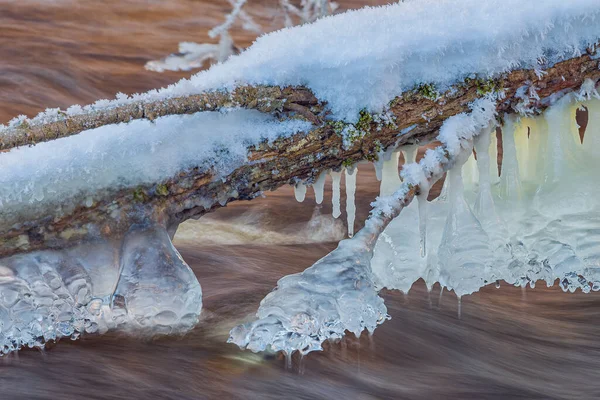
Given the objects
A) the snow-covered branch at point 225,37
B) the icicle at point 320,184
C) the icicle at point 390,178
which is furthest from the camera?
the snow-covered branch at point 225,37

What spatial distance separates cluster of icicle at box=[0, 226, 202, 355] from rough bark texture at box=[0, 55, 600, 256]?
0.12 feet

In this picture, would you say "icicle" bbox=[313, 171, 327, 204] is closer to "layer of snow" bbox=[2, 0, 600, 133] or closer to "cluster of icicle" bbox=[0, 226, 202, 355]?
"layer of snow" bbox=[2, 0, 600, 133]

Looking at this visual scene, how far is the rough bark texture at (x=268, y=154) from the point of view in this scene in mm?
1695

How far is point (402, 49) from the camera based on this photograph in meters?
1.74

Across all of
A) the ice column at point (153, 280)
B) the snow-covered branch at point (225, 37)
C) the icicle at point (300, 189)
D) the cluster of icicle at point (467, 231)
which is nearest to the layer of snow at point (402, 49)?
the cluster of icicle at point (467, 231)

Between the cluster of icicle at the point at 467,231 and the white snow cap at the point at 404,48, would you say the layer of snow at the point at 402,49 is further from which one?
the cluster of icicle at the point at 467,231

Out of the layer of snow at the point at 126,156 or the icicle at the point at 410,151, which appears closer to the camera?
the layer of snow at the point at 126,156

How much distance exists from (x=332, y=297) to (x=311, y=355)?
376 mm

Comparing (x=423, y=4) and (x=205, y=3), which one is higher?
(x=205, y=3)

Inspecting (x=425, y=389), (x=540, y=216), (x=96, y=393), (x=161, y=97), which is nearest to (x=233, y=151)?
(x=161, y=97)

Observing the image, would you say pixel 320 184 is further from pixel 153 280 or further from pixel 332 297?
pixel 153 280

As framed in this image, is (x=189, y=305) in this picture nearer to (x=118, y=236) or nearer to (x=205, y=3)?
(x=118, y=236)

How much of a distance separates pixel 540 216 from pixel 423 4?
2.46ft

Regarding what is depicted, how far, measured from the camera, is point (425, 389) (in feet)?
6.63
